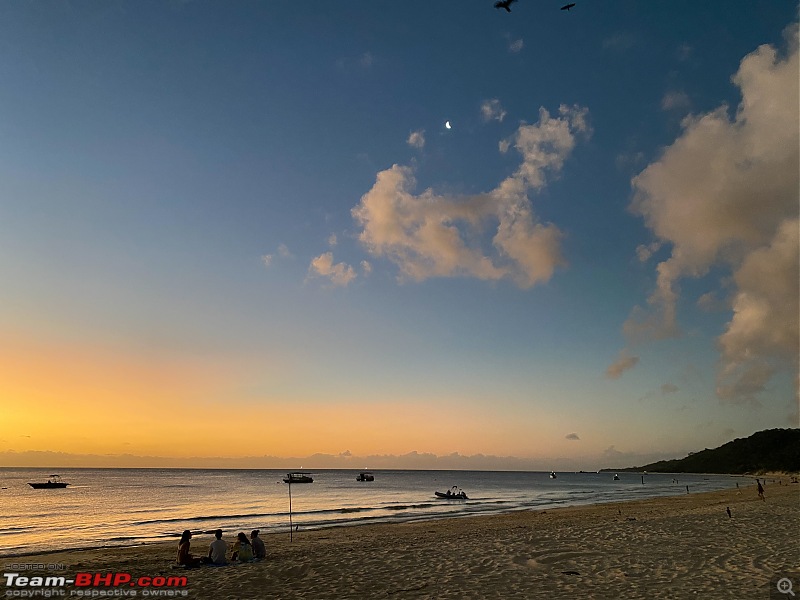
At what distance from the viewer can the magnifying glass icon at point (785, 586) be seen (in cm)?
1148

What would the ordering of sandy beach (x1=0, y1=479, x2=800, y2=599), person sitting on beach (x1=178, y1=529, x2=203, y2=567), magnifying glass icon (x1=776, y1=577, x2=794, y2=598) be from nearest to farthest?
magnifying glass icon (x1=776, y1=577, x2=794, y2=598)
sandy beach (x1=0, y1=479, x2=800, y2=599)
person sitting on beach (x1=178, y1=529, x2=203, y2=567)

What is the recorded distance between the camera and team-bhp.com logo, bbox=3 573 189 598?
14484mm

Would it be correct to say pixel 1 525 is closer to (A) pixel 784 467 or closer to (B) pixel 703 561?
(B) pixel 703 561

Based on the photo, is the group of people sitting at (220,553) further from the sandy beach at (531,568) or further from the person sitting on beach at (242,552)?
the sandy beach at (531,568)

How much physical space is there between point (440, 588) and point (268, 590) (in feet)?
16.0

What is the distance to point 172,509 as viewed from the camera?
6125 cm

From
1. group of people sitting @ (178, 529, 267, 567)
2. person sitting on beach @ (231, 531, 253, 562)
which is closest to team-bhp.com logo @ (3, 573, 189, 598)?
group of people sitting @ (178, 529, 267, 567)

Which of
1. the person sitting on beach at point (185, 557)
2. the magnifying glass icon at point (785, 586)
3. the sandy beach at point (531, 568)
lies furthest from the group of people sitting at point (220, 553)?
the magnifying glass icon at point (785, 586)

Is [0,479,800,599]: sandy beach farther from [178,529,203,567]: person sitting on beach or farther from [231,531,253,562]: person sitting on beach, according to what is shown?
[231,531,253,562]: person sitting on beach

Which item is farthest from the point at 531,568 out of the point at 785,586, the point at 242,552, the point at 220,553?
the point at 220,553

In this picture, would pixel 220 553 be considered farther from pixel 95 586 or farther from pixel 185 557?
pixel 95 586

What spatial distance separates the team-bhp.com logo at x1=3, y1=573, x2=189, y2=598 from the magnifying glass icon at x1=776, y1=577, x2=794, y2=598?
15053mm

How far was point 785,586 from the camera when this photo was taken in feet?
38.9

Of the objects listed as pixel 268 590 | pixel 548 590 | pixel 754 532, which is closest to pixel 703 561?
pixel 548 590
